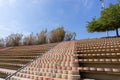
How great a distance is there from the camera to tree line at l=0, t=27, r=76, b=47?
59.1 ft

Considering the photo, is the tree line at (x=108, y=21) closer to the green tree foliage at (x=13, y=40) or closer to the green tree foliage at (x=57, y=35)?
the green tree foliage at (x=57, y=35)

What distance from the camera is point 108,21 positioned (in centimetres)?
1900

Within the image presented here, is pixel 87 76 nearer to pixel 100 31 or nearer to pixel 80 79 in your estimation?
pixel 80 79

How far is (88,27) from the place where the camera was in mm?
21406

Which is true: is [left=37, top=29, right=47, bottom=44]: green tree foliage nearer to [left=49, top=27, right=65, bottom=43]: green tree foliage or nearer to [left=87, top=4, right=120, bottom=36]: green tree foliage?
[left=49, top=27, right=65, bottom=43]: green tree foliage

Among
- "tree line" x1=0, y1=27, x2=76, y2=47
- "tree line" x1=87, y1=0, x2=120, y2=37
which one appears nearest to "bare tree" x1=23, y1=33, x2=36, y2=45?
"tree line" x1=0, y1=27, x2=76, y2=47

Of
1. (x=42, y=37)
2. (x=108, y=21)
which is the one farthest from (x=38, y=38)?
(x=108, y=21)

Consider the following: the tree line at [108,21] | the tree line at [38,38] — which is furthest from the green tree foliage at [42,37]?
the tree line at [108,21]

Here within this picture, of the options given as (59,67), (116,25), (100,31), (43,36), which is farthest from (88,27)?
(59,67)

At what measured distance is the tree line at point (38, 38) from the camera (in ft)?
59.1

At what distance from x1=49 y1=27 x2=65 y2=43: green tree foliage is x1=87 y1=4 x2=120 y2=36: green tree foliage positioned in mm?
4153

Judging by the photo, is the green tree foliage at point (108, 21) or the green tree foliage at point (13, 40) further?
the green tree foliage at point (108, 21)

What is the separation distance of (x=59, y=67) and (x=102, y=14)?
17584 mm

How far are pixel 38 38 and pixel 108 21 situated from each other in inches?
352
